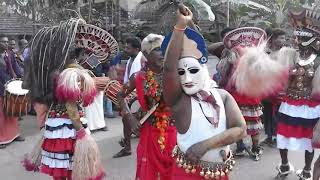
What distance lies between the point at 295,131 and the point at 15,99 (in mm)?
4244

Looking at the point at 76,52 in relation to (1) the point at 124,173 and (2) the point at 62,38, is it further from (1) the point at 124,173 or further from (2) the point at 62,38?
(1) the point at 124,173

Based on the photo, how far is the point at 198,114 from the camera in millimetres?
2773

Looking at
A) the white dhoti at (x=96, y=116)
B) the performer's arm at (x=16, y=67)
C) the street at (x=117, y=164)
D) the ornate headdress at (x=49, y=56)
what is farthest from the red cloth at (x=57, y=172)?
the performer's arm at (x=16, y=67)

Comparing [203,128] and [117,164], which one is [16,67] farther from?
[203,128]

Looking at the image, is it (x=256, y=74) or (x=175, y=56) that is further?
(x=256, y=74)

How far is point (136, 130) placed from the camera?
4215 millimetres

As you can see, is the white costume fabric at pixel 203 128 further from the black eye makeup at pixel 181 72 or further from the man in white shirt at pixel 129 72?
the man in white shirt at pixel 129 72

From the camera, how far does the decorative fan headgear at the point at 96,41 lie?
4163mm

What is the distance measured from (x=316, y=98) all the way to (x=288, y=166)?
1.02 metres

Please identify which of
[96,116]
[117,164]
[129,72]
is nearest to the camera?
[117,164]

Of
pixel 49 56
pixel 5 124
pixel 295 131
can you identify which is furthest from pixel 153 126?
pixel 5 124

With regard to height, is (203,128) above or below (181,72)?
below

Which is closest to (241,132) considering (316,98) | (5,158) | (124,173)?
(316,98)

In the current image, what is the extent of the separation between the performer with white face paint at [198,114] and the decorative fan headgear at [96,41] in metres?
1.55
